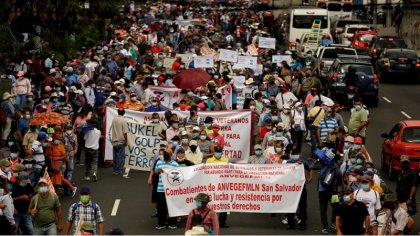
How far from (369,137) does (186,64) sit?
8920mm

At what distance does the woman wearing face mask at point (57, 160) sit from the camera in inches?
1019

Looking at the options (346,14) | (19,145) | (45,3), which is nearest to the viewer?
(19,145)

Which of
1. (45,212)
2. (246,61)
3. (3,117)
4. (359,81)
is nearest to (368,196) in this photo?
(45,212)

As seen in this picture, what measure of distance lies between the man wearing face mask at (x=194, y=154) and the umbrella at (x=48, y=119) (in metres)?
3.58

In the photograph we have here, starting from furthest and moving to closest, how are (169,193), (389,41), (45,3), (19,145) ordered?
(389,41), (45,3), (19,145), (169,193)

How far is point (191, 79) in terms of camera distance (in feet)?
115

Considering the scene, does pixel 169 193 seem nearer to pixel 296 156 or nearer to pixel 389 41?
pixel 296 156

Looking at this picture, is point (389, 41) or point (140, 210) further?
point (389, 41)

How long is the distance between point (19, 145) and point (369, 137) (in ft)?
36.3

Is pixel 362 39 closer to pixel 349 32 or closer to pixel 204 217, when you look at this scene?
pixel 349 32

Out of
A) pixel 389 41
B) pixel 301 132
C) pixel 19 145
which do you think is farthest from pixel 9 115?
pixel 389 41

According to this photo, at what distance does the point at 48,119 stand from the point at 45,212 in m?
7.01

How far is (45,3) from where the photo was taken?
4141cm

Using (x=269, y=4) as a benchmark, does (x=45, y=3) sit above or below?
above
